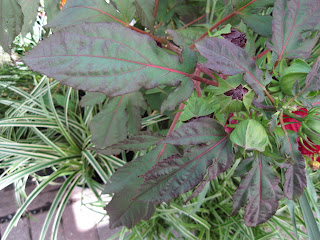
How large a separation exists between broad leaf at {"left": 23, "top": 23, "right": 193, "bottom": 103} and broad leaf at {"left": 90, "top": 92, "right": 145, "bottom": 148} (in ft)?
0.82

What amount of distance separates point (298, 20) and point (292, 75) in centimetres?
9

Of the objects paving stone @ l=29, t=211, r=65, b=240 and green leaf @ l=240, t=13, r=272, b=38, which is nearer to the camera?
green leaf @ l=240, t=13, r=272, b=38

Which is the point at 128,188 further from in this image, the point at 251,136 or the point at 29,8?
the point at 29,8

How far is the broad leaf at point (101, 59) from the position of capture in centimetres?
25

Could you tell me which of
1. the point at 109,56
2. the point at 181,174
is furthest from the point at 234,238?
the point at 109,56

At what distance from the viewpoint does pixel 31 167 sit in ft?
2.48

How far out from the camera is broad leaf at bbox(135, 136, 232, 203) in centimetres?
29

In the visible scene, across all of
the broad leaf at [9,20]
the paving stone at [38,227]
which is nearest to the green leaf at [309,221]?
the broad leaf at [9,20]

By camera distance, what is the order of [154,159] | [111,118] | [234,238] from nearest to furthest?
1. [154,159]
2. [111,118]
3. [234,238]

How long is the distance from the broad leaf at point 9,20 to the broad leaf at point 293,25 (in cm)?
35

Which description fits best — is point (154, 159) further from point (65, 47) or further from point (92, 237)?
point (92, 237)

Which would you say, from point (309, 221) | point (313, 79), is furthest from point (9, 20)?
point (309, 221)

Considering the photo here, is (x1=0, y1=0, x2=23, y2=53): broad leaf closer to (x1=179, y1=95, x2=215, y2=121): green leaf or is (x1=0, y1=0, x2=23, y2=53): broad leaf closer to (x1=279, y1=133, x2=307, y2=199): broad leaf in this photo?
(x1=179, y1=95, x2=215, y2=121): green leaf

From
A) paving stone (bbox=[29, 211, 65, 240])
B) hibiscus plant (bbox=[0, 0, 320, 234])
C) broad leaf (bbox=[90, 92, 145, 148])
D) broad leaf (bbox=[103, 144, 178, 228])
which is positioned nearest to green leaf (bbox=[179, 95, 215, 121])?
hibiscus plant (bbox=[0, 0, 320, 234])
